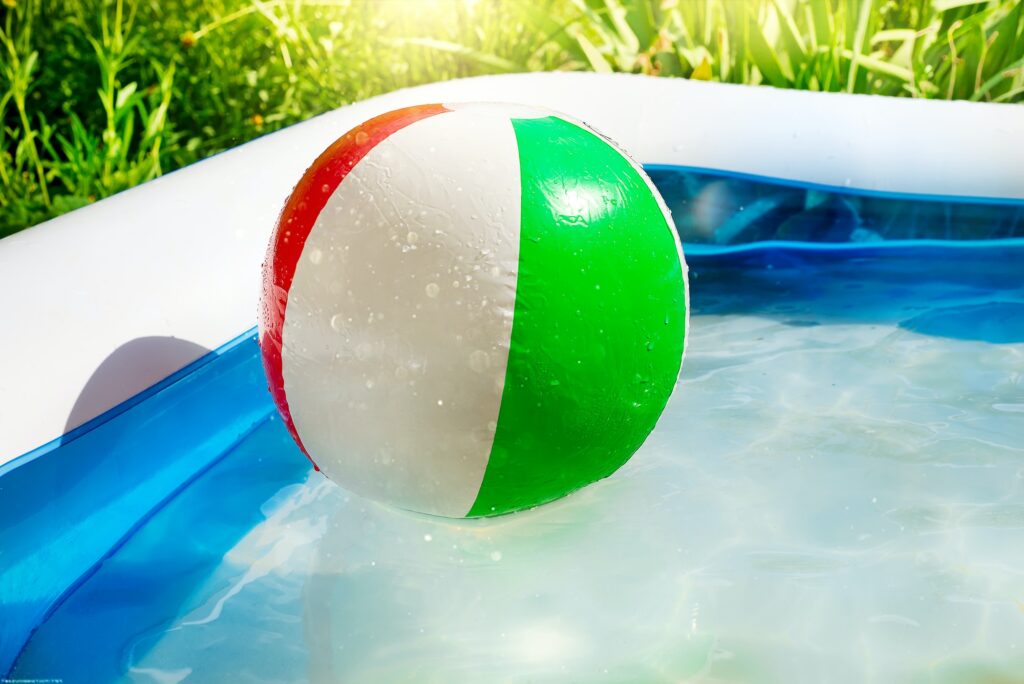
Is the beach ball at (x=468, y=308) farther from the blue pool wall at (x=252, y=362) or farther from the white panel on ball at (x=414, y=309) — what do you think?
the blue pool wall at (x=252, y=362)

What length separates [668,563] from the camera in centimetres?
238

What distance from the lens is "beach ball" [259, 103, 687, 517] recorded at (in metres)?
1.98

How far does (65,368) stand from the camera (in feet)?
7.51

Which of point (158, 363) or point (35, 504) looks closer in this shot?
point (35, 504)

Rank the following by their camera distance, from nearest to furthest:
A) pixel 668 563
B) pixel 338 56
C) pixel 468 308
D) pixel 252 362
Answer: pixel 468 308
pixel 668 563
pixel 252 362
pixel 338 56

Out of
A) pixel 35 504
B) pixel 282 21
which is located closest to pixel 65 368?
pixel 35 504

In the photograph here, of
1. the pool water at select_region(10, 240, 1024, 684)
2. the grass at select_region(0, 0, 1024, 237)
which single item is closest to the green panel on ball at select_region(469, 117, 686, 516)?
the pool water at select_region(10, 240, 1024, 684)

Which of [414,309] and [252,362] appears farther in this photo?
[252,362]

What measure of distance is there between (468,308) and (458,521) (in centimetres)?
73

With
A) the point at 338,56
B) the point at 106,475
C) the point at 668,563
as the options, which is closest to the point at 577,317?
the point at 668,563

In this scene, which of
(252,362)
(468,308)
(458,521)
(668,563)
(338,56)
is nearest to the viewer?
(468,308)

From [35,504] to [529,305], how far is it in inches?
42.4

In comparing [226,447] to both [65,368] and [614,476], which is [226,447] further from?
[614,476]

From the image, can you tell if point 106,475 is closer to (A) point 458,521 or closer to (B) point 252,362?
(B) point 252,362
